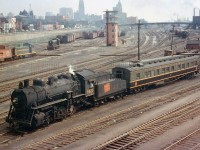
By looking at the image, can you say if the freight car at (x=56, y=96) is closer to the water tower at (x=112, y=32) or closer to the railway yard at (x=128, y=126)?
the railway yard at (x=128, y=126)

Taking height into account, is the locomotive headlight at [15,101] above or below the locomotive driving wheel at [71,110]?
above

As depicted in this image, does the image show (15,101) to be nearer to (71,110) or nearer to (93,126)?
(71,110)

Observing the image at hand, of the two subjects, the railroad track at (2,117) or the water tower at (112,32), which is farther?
the water tower at (112,32)

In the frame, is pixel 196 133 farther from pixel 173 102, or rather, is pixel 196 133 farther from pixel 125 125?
pixel 173 102

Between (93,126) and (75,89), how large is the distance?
12.4 feet

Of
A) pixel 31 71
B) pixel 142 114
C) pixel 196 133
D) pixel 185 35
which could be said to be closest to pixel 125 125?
pixel 142 114

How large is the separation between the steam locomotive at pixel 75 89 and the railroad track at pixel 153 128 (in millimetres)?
5451

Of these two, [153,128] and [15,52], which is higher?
[15,52]

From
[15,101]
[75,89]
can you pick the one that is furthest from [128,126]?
[15,101]

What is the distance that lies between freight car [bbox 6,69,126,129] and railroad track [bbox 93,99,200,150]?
5422 mm

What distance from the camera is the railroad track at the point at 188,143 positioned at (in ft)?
60.1

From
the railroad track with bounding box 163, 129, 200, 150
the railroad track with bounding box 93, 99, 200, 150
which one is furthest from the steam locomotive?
the railroad track with bounding box 163, 129, 200, 150

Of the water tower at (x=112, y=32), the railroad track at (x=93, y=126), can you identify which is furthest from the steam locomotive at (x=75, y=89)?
the water tower at (x=112, y=32)

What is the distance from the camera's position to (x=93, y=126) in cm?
2225
